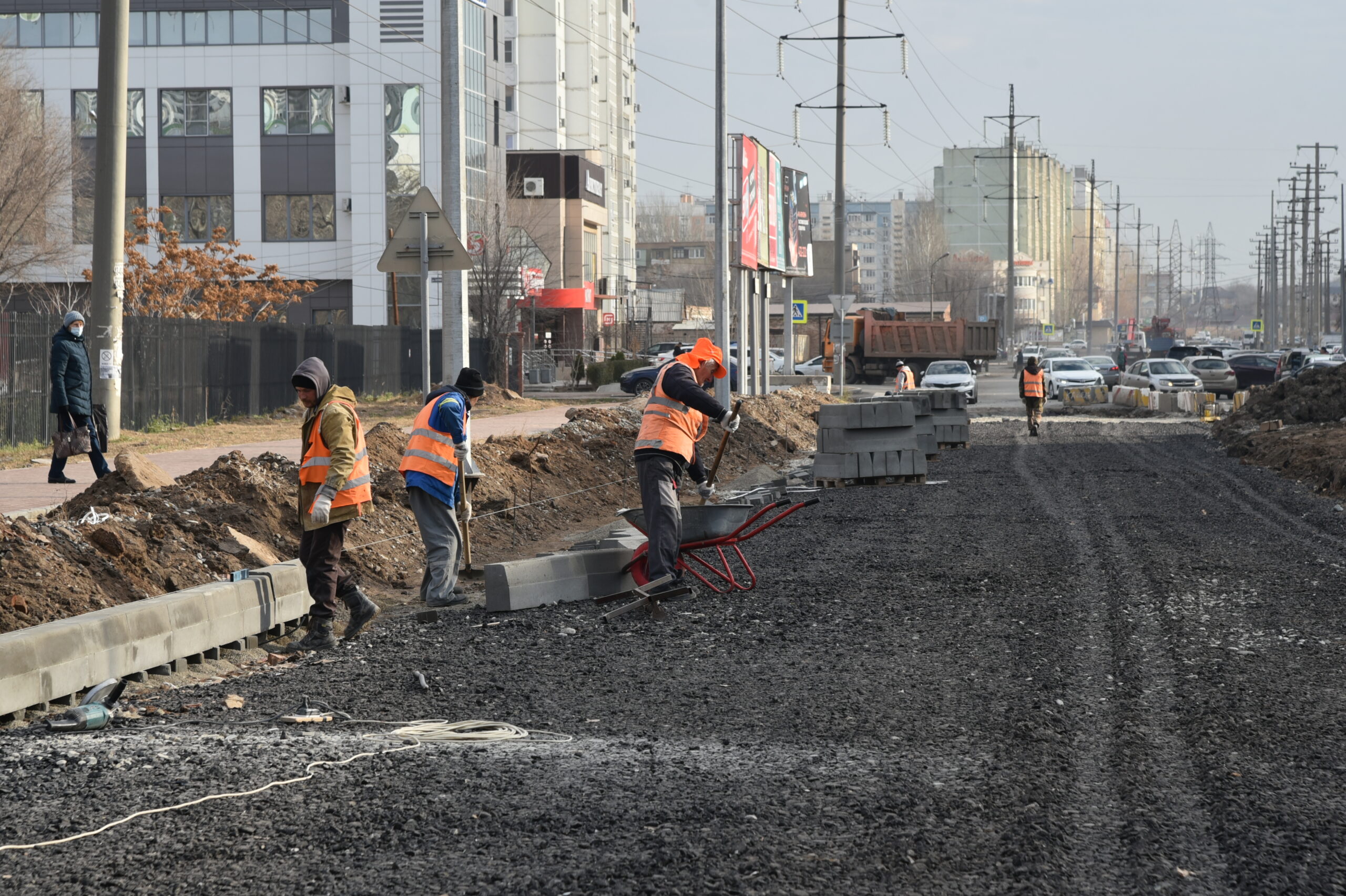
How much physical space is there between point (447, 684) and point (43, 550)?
3.23m

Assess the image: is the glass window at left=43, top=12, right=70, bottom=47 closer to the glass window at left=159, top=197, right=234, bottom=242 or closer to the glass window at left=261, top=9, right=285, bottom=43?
the glass window at left=159, top=197, right=234, bottom=242

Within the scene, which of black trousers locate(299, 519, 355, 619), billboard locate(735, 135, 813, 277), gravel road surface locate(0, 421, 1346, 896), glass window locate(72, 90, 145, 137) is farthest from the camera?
glass window locate(72, 90, 145, 137)

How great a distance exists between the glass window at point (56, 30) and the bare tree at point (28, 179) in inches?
609

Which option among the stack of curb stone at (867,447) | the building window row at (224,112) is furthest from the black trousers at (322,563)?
the building window row at (224,112)

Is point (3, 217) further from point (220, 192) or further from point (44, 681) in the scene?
point (44, 681)

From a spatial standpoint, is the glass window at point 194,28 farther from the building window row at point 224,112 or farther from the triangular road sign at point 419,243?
the triangular road sign at point 419,243

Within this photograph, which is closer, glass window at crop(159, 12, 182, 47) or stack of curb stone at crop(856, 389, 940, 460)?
stack of curb stone at crop(856, 389, 940, 460)

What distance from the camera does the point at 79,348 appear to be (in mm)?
15633

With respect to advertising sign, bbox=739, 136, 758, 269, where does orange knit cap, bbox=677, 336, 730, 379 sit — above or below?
below

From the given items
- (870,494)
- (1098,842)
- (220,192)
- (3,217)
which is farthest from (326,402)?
(220,192)

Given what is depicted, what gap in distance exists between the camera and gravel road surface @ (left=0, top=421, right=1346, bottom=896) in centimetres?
460

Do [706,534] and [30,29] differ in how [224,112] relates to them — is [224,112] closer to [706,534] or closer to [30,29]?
[30,29]

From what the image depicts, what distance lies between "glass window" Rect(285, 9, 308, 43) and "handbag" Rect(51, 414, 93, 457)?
155ft

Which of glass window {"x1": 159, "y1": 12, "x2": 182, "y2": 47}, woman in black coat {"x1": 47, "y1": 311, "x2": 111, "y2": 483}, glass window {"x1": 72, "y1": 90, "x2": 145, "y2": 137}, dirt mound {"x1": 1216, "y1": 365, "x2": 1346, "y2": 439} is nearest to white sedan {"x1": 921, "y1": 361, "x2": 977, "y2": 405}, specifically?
dirt mound {"x1": 1216, "y1": 365, "x2": 1346, "y2": 439}
